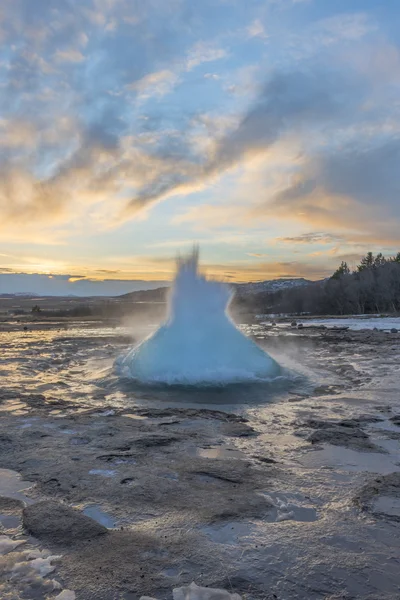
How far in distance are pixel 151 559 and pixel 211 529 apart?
63 cm

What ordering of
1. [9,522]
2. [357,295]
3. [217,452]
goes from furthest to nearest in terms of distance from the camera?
1. [357,295]
2. [217,452]
3. [9,522]

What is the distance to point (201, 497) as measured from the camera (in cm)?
414

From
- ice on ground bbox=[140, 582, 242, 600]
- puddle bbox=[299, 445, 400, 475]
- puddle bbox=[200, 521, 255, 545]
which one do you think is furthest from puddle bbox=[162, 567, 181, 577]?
puddle bbox=[299, 445, 400, 475]

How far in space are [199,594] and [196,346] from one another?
323 inches

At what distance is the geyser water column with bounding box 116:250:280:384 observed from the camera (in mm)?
10320

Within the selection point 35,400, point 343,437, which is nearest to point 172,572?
point 343,437

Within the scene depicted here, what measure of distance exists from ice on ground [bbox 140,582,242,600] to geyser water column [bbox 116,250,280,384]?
7270mm

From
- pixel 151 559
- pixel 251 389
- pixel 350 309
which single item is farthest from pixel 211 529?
pixel 350 309

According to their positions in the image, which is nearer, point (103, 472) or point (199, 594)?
point (199, 594)

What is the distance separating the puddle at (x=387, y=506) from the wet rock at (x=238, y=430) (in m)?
2.42

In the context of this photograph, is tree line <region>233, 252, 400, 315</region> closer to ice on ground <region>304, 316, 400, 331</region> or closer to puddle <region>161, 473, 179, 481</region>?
ice on ground <region>304, 316, 400, 331</region>

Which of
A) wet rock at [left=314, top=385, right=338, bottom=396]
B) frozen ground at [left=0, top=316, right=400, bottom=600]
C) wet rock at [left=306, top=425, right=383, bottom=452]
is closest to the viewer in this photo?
frozen ground at [left=0, top=316, right=400, bottom=600]

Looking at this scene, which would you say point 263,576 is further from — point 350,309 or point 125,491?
point 350,309

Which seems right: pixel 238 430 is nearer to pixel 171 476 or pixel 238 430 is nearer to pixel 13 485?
pixel 171 476
